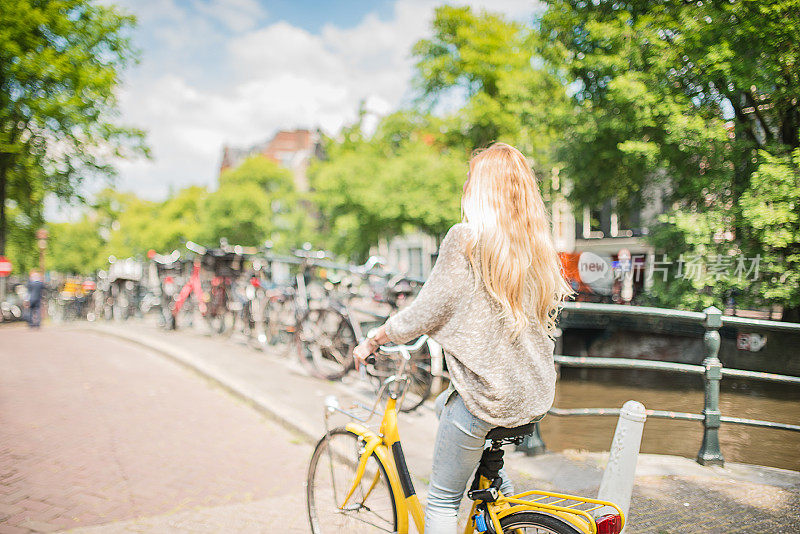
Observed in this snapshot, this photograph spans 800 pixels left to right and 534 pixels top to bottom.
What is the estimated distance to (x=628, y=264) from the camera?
1232 centimetres

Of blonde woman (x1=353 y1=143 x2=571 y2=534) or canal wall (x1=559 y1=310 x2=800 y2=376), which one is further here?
canal wall (x1=559 y1=310 x2=800 y2=376)

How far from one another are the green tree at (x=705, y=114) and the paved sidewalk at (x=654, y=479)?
6.20 m

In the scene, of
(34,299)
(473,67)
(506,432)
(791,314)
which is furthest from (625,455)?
(473,67)

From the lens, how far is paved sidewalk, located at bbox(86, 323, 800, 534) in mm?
3170

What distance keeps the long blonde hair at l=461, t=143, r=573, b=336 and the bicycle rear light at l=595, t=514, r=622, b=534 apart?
1.95 ft

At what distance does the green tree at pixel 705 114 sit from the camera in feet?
29.1

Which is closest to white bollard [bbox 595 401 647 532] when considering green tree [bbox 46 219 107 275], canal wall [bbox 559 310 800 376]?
canal wall [bbox 559 310 800 376]

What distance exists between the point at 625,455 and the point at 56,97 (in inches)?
863

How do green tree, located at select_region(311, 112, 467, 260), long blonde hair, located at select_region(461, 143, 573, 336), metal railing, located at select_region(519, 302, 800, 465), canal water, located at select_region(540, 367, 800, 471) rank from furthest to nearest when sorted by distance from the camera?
green tree, located at select_region(311, 112, 467, 260) → canal water, located at select_region(540, 367, 800, 471) → metal railing, located at select_region(519, 302, 800, 465) → long blonde hair, located at select_region(461, 143, 573, 336)

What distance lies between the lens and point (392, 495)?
2273mm

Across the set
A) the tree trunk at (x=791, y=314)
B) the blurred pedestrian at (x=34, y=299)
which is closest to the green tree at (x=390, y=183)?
the blurred pedestrian at (x=34, y=299)

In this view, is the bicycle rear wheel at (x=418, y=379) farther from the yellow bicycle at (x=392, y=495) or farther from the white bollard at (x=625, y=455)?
the white bollard at (x=625, y=455)

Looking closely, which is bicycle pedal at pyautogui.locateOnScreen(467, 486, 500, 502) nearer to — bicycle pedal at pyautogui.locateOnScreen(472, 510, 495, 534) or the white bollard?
bicycle pedal at pyautogui.locateOnScreen(472, 510, 495, 534)

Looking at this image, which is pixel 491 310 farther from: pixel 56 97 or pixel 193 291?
pixel 56 97
